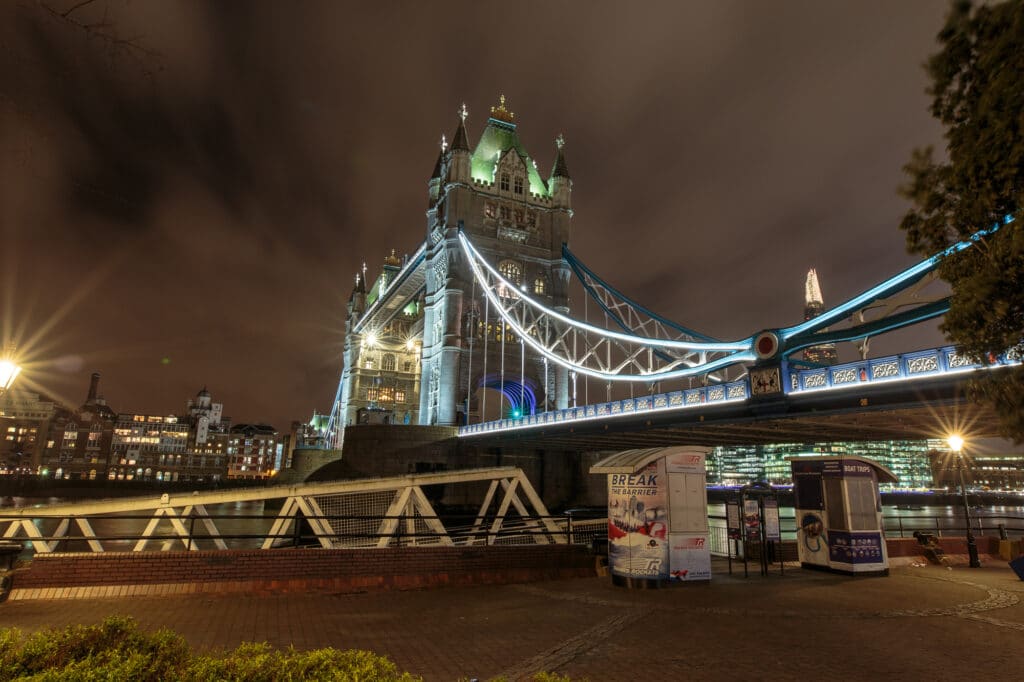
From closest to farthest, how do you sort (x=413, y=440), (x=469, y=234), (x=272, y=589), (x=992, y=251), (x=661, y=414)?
(x=992, y=251) < (x=272, y=589) < (x=661, y=414) < (x=413, y=440) < (x=469, y=234)

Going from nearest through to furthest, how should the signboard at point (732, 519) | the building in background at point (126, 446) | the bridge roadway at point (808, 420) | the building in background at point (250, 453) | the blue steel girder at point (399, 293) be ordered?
the signboard at point (732, 519) < the bridge roadway at point (808, 420) < the blue steel girder at point (399, 293) < the building in background at point (126, 446) < the building in background at point (250, 453)

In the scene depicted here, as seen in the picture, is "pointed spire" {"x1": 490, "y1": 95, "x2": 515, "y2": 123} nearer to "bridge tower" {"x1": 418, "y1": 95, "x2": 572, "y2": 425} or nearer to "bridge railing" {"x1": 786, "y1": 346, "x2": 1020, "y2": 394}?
"bridge tower" {"x1": 418, "y1": 95, "x2": 572, "y2": 425}

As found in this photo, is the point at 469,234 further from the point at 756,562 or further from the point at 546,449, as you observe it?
the point at 756,562

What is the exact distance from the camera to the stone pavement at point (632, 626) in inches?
258

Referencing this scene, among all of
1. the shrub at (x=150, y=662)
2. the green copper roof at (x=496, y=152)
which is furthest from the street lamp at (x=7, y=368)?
the green copper roof at (x=496, y=152)

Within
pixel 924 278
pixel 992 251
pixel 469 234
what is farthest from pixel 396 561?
pixel 469 234

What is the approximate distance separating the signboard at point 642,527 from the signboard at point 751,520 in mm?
3602

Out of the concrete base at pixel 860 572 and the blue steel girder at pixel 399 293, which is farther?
the blue steel girder at pixel 399 293

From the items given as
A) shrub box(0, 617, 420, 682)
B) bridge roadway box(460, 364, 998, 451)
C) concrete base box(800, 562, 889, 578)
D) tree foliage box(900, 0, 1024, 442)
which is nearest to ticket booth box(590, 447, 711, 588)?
concrete base box(800, 562, 889, 578)

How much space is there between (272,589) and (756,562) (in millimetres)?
11282

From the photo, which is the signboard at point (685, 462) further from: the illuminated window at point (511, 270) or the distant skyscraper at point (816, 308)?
the distant skyscraper at point (816, 308)

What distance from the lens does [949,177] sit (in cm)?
601

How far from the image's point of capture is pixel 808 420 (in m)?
26.7

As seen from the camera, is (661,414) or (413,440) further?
(413,440)
